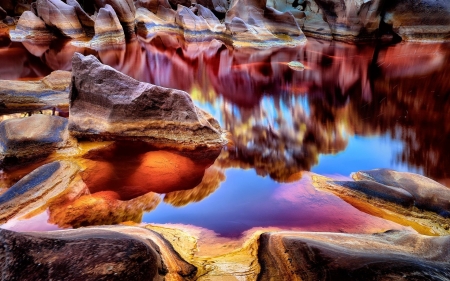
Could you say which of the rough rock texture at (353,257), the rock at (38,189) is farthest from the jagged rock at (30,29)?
the rough rock texture at (353,257)

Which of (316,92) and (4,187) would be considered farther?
(316,92)

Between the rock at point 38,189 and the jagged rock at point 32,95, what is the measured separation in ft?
8.07

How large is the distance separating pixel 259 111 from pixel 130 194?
3.28m

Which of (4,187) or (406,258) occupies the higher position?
(406,258)

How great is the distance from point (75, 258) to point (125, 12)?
14.5 meters

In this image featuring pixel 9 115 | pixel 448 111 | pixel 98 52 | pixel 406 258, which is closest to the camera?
pixel 406 258

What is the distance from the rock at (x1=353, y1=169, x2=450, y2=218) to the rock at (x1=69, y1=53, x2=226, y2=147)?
2090 mm

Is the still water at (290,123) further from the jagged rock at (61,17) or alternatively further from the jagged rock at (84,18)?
the jagged rock at (84,18)

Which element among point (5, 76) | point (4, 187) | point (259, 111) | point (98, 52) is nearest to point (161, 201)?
point (4, 187)

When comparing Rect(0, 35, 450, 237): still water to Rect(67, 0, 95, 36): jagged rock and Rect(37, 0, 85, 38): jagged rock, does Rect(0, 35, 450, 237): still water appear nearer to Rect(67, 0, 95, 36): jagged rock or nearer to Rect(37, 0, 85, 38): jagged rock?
Rect(37, 0, 85, 38): jagged rock

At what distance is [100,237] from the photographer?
1.75 m

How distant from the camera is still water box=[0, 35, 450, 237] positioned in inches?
116

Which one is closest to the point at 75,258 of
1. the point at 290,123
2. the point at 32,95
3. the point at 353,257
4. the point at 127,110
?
the point at 353,257

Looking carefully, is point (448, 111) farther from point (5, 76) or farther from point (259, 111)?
point (5, 76)
